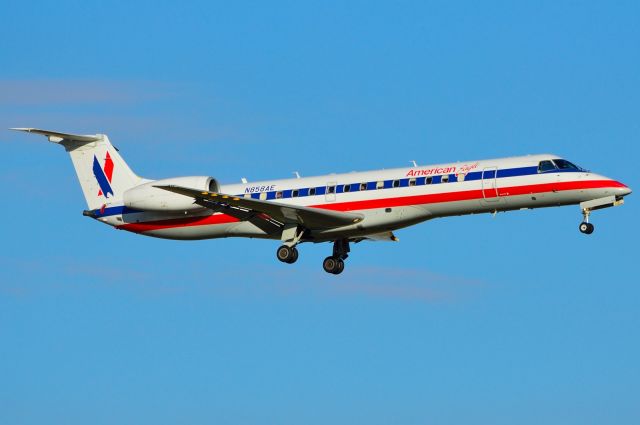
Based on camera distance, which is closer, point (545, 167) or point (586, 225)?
point (586, 225)

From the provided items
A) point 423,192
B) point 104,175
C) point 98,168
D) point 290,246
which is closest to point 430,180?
point 423,192

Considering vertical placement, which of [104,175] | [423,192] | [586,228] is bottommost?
[586,228]

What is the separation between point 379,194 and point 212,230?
21.7ft

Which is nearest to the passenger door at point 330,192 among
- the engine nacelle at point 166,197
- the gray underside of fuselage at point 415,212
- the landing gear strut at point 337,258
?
the gray underside of fuselage at point 415,212

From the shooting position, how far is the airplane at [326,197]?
4000cm

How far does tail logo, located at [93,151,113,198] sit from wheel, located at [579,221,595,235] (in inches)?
687

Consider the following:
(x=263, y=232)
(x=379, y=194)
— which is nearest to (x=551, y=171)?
(x=379, y=194)

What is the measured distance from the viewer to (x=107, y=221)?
152 ft

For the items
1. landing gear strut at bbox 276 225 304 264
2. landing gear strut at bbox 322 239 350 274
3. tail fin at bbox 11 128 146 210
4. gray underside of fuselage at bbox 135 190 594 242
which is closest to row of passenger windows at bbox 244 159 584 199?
Answer: gray underside of fuselage at bbox 135 190 594 242

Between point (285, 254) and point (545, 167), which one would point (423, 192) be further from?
point (285, 254)

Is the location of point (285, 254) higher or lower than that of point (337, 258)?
lower

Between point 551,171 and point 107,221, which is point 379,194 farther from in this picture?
point 107,221

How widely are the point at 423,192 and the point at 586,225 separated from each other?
17.3 feet

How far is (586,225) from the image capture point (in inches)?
1551
